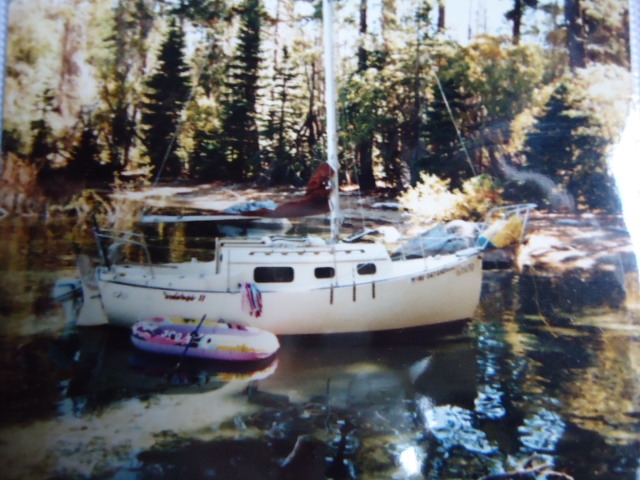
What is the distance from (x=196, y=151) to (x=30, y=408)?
1136 mm

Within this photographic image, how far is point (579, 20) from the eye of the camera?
256cm

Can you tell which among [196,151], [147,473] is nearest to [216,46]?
[196,151]

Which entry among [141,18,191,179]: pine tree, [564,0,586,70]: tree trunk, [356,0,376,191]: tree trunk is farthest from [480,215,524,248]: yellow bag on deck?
[141,18,191,179]: pine tree

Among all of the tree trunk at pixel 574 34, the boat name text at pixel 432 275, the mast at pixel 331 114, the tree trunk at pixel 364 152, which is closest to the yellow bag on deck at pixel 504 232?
the boat name text at pixel 432 275

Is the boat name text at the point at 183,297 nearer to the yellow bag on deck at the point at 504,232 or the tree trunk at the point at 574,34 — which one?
the yellow bag on deck at the point at 504,232

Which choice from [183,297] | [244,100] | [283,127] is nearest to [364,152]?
[283,127]

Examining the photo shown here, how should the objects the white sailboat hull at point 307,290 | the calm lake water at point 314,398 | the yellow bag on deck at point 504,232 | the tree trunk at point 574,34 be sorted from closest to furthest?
the calm lake water at point 314,398
the white sailboat hull at point 307,290
the yellow bag on deck at point 504,232
the tree trunk at point 574,34

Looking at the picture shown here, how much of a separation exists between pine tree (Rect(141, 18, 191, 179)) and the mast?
578 millimetres

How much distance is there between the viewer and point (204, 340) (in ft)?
7.11

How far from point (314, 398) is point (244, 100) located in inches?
49.2

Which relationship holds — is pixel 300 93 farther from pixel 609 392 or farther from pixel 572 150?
pixel 609 392

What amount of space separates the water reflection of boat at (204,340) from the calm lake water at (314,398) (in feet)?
0.13

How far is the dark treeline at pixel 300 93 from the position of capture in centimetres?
231

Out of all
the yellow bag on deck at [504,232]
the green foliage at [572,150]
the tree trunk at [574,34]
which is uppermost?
the tree trunk at [574,34]
